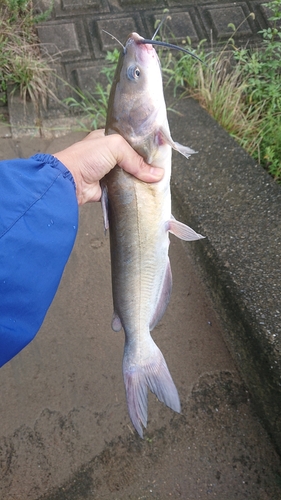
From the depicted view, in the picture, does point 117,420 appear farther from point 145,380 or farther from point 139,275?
point 139,275

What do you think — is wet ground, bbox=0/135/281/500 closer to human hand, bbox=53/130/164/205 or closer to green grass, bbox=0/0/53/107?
human hand, bbox=53/130/164/205

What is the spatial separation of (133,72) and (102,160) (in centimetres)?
37

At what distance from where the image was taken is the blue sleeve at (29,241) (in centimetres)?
139

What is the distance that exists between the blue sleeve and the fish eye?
1.59 feet

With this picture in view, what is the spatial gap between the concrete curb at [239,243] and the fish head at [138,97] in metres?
0.93

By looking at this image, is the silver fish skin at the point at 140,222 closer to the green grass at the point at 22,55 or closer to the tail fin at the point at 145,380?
the tail fin at the point at 145,380

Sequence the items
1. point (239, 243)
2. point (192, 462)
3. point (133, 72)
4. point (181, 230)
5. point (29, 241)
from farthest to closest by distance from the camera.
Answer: point (239, 243)
point (192, 462)
point (181, 230)
point (133, 72)
point (29, 241)

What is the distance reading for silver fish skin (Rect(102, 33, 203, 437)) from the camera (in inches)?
67.0

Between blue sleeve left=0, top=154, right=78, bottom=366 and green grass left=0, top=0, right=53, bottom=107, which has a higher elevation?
green grass left=0, top=0, right=53, bottom=107

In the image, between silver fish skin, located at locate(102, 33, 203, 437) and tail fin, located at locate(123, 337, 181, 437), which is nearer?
silver fish skin, located at locate(102, 33, 203, 437)

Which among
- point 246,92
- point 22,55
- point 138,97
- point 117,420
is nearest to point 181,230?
point 138,97

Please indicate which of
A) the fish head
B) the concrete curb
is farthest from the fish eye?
the concrete curb

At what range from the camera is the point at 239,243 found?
2.44 meters

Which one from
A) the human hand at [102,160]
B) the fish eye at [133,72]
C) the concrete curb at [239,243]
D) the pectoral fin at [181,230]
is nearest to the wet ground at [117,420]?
the concrete curb at [239,243]
